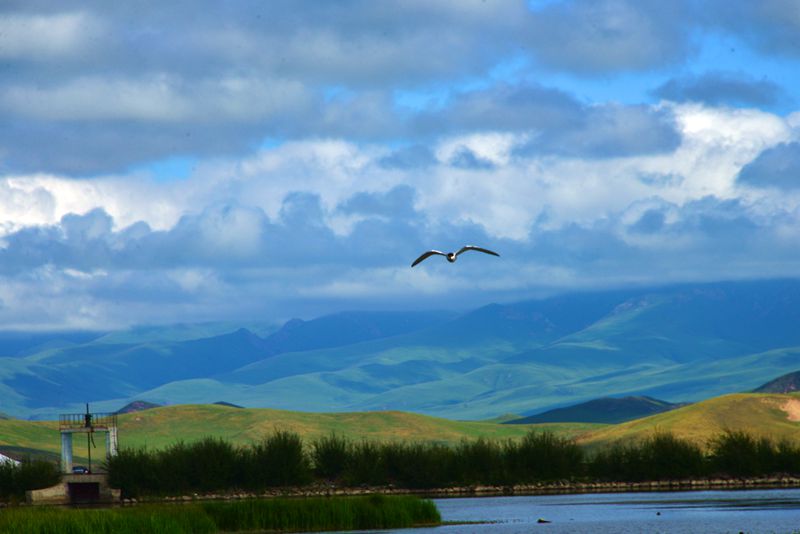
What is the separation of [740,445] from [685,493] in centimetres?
1556

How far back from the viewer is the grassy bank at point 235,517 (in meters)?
83.2

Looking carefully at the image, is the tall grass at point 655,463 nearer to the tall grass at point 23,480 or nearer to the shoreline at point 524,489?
the shoreline at point 524,489

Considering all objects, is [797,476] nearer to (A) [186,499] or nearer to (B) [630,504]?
(B) [630,504]

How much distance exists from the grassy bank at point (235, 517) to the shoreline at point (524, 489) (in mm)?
35289

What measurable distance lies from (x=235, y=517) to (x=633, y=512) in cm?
2699

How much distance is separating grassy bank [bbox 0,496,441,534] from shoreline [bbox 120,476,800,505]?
A: 3529cm

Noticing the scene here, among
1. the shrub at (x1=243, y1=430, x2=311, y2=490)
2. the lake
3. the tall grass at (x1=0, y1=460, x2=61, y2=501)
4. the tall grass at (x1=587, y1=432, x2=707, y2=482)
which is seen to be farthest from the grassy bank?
the tall grass at (x1=587, y1=432, x2=707, y2=482)

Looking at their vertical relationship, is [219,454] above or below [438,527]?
above

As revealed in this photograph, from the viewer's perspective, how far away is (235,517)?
308 ft

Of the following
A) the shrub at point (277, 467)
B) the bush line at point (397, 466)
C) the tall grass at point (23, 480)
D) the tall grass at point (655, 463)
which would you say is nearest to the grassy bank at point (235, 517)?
the shrub at point (277, 467)

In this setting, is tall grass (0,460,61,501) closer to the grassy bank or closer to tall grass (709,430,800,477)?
the grassy bank

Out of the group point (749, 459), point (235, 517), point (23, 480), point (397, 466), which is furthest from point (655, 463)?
point (235, 517)

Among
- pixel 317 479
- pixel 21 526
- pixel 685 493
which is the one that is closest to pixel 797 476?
pixel 685 493

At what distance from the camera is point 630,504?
374ft
